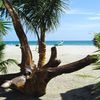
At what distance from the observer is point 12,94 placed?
951 centimetres

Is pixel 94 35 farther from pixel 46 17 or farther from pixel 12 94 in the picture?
pixel 46 17

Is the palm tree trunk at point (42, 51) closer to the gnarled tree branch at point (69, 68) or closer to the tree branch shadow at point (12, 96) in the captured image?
the tree branch shadow at point (12, 96)

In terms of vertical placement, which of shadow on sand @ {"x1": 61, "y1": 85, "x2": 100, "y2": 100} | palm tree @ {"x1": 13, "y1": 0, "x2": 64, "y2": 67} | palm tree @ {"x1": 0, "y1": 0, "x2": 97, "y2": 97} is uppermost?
palm tree @ {"x1": 13, "y1": 0, "x2": 64, "y2": 67}

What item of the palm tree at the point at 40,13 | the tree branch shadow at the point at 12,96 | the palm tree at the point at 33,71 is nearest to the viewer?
the palm tree at the point at 33,71

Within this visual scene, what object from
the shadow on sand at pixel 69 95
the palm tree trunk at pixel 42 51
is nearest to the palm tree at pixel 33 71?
the shadow on sand at pixel 69 95

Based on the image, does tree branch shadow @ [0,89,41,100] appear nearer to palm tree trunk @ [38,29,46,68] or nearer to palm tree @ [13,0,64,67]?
palm tree trunk @ [38,29,46,68]

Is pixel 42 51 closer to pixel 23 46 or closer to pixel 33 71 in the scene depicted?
pixel 23 46

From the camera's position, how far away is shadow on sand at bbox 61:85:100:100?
925cm

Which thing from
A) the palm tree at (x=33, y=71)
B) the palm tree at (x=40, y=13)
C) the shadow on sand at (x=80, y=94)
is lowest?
the shadow on sand at (x=80, y=94)

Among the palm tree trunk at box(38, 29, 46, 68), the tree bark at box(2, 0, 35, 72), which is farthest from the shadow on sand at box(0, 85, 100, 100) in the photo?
the palm tree trunk at box(38, 29, 46, 68)

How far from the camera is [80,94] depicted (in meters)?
9.54

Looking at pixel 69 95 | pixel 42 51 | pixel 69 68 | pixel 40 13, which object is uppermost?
pixel 40 13

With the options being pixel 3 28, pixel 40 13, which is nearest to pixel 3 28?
pixel 3 28

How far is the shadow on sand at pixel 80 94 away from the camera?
925 cm
